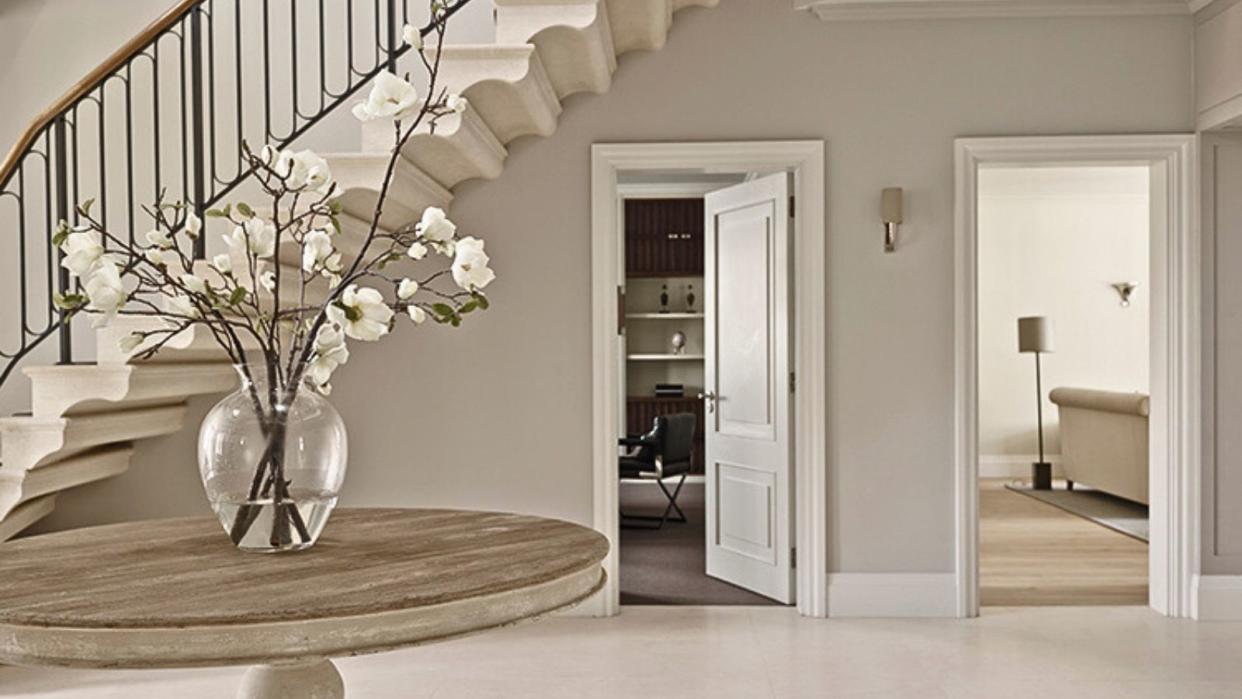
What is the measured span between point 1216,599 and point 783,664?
2164mm

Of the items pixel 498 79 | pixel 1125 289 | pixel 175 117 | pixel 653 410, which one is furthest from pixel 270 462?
pixel 1125 289

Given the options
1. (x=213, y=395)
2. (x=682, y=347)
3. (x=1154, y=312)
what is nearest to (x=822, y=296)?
(x=1154, y=312)

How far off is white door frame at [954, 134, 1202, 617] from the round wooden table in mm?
3200

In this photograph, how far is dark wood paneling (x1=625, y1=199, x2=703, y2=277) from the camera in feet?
31.8

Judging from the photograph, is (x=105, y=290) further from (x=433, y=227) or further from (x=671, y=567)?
(x=671, y=567)

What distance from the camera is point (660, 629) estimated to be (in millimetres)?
4828

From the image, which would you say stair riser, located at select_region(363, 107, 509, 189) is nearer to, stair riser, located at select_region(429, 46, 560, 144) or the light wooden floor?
stair riser, located at select_region(429, 46, 560, 144)

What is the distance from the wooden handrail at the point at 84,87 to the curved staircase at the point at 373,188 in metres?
0.66

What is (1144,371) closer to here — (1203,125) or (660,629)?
(1203,125)

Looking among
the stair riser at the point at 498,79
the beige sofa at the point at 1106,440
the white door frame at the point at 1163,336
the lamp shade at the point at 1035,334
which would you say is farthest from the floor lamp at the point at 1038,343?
the stair riser at the point at 498,79

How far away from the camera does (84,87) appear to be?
3.84 meters

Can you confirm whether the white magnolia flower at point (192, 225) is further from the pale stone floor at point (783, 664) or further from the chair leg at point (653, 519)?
the chair leg at point (653, 519)

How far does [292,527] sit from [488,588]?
54 centimetres

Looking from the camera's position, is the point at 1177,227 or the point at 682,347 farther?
the point at 682,347
